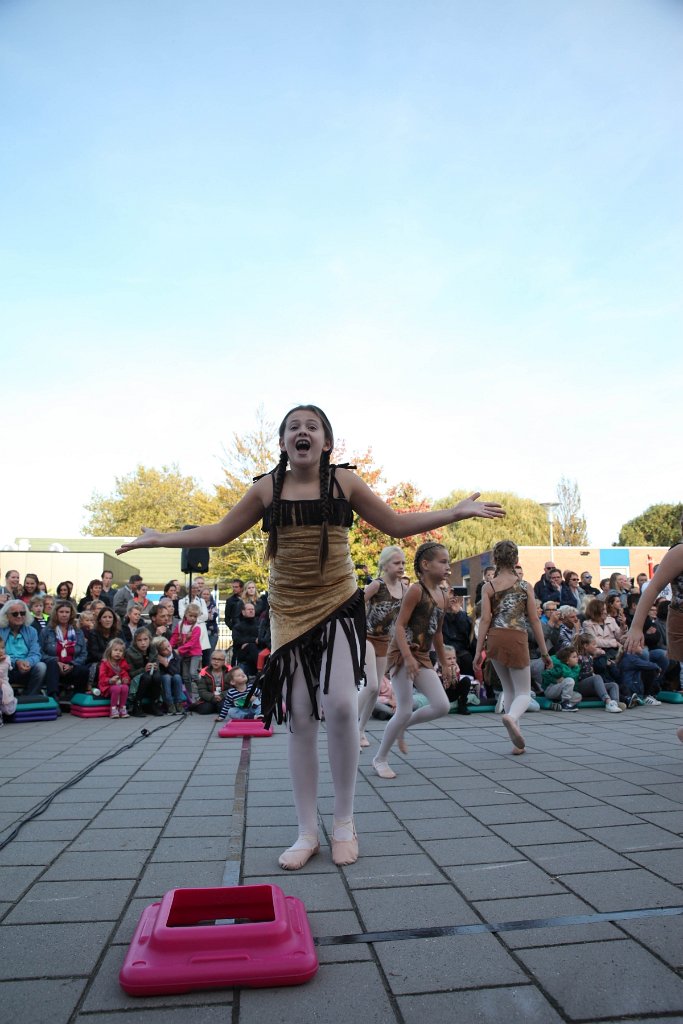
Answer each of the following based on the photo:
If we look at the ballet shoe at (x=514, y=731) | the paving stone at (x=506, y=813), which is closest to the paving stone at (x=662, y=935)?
the paving stone at (x=506, y=813)

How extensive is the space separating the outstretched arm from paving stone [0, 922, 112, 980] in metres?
1.67

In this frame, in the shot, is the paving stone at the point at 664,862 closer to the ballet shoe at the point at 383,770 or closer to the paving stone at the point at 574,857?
the paving stone at the point at 574,857

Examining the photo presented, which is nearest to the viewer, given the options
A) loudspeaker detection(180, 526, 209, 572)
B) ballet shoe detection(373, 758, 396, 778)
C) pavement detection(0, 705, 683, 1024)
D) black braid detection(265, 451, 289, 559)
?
pavement detection(0, 705, 683, 1024)

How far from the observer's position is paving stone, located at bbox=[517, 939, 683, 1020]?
2.13m

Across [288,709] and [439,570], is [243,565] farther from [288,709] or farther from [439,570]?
[288,709]

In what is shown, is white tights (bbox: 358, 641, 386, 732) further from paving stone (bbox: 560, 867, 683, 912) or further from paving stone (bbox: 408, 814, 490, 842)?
paving stone (bbox: 560, 867, 683, 912)

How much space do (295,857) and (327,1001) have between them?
4.13ft

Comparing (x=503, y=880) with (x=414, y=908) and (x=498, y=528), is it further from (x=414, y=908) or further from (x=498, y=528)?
(x=498, y=528)

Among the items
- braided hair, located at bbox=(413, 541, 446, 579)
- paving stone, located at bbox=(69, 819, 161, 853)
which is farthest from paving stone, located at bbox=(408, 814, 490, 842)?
braided hair, located at bbox=(413, 541, 446, 579)

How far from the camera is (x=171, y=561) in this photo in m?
40.6

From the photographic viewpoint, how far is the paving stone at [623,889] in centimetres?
289

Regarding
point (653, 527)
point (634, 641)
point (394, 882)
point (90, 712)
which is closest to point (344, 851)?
point (394, 882)

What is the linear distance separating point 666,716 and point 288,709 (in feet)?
23.4

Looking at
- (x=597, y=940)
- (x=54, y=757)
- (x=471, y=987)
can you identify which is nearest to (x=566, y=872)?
(x=597, y=940)
